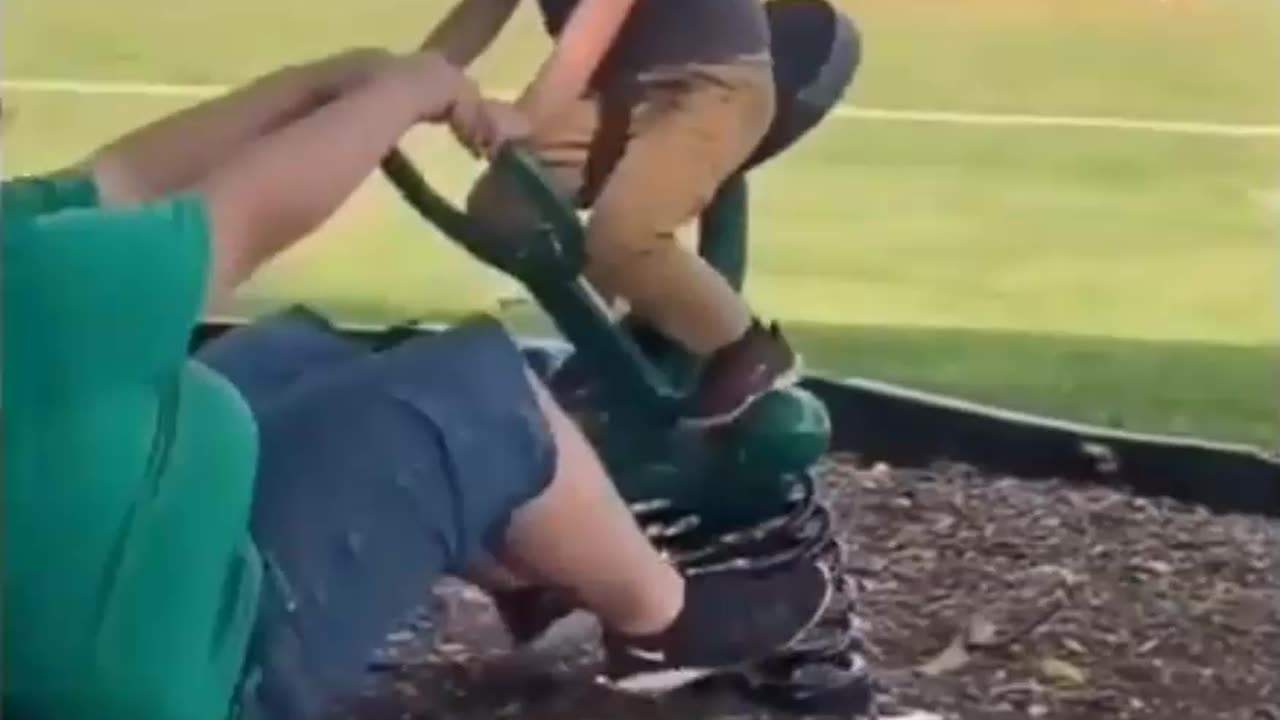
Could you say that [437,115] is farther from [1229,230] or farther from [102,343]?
[1229,230]

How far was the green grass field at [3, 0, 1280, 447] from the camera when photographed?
167 cm

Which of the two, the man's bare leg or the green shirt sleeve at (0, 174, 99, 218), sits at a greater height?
the green shirt sleeve at (0, 174, 99, 218)

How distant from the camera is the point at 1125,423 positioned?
1545 millimetres

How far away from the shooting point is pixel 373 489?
0.82m

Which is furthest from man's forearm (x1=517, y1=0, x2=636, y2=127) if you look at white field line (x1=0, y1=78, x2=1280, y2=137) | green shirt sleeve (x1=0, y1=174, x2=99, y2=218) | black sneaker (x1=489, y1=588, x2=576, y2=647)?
white field line (x1=0, y1=78, x2=1280, y2=137)

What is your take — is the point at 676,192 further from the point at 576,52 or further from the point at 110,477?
the point at 110,477

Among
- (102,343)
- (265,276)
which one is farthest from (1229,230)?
(102,343)

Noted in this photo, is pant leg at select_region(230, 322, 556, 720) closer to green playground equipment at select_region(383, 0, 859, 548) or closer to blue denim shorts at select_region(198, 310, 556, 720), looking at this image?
blue denim shorts at select_region(198, 310, 556, 720)

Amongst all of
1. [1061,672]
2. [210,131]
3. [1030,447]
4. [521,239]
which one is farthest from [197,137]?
[1030,447]

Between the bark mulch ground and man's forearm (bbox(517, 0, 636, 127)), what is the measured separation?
0.94 ft

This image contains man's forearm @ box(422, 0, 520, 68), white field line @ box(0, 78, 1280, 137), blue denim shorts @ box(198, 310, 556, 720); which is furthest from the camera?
white field line @ box(0, 78, 1280, 137)

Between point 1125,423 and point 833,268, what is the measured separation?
0.38 metres

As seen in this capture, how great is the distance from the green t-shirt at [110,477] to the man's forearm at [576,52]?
0.43 m

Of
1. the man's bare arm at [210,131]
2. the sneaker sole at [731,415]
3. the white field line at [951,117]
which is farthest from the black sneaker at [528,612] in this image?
the white field line at [951,117]
